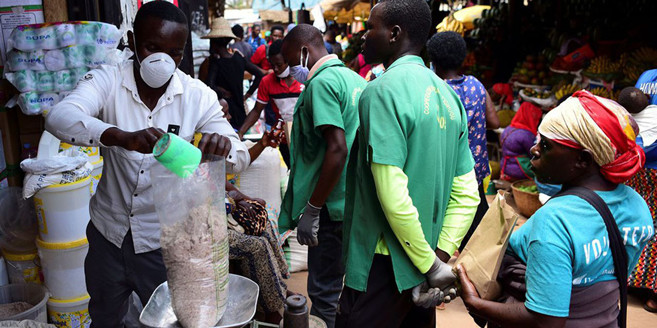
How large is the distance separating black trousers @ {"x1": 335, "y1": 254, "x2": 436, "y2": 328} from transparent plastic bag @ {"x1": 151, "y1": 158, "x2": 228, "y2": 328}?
575mm

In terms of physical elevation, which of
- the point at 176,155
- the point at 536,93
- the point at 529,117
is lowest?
the point at 529,117

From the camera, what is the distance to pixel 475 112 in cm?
358

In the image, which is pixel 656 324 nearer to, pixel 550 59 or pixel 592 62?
pixel 592 62

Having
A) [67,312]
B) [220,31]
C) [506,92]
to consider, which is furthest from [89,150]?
[506,92]

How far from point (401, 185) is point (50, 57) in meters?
2.18

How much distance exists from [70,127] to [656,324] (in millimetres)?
3874

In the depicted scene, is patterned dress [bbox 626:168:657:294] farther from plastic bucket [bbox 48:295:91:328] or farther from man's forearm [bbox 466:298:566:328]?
plastic bucket [bbox 48:295:91:328]

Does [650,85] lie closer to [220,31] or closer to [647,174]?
[647,174]

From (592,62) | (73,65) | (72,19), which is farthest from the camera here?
(592,62)

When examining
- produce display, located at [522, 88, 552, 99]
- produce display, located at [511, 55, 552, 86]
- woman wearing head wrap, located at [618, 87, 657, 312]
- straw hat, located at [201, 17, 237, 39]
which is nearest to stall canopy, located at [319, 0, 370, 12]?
produce display, located at [511, 55, 552, 86]

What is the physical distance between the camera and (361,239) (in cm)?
179

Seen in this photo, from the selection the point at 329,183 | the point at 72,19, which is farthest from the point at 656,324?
the point at 72,19

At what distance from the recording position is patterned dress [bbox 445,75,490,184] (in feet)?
11.7

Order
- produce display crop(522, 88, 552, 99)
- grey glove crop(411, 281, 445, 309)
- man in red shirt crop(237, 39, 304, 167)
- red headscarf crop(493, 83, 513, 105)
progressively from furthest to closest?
1. red headscarf crop(493, 83, 513, 105)
2. produce display crop(522, 88, 552, 99)
3. man in red shirt crop(237, 39, 304, 167)
4. grey glove crop(411, 281, 445, 309)
